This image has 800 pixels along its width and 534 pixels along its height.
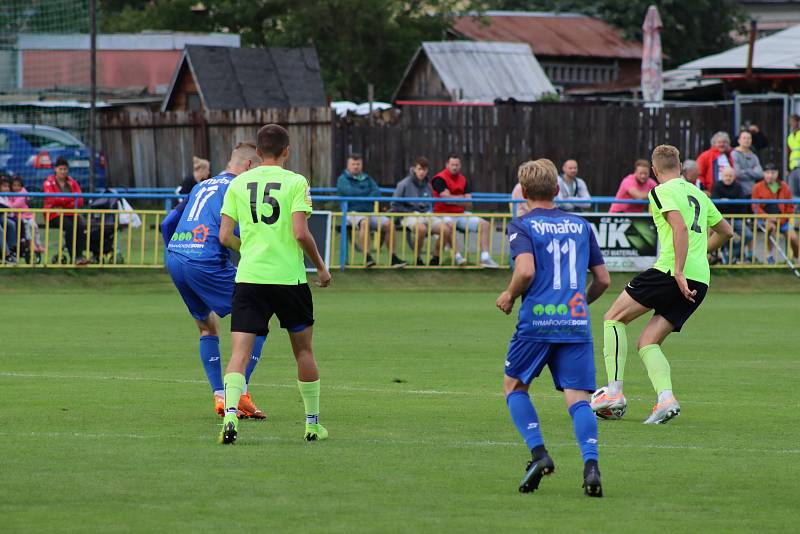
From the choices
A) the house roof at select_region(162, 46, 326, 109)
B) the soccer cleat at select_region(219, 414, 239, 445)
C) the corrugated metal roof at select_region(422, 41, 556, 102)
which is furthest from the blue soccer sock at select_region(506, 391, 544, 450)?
the corrugated metal roof at select_region(422, 41, 556, 102)

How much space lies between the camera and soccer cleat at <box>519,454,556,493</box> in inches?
295

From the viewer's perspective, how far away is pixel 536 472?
7500 millimetres

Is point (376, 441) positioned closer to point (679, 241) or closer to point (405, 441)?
point (405, 441)

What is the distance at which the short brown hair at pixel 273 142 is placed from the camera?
29.9 ft

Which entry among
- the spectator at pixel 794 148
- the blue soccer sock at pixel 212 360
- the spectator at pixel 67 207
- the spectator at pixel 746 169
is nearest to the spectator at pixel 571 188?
the spectator at pixel 746 169

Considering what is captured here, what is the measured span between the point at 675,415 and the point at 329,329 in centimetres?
692

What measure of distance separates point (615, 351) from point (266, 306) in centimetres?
267

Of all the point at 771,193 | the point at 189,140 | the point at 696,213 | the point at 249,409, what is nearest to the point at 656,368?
the point at 696,213

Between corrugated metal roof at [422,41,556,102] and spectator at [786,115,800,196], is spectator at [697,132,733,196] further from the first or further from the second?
corrugated metal roof at [422,41,556,102]

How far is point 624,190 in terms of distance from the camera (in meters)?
22.9

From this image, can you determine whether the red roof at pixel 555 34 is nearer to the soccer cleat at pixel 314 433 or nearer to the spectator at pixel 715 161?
the spectator at pixel 715 161

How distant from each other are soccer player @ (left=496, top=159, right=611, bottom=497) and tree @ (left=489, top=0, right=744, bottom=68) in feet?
171

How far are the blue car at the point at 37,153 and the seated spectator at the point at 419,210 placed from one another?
11.5m

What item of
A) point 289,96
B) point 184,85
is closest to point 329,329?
point 289,96
